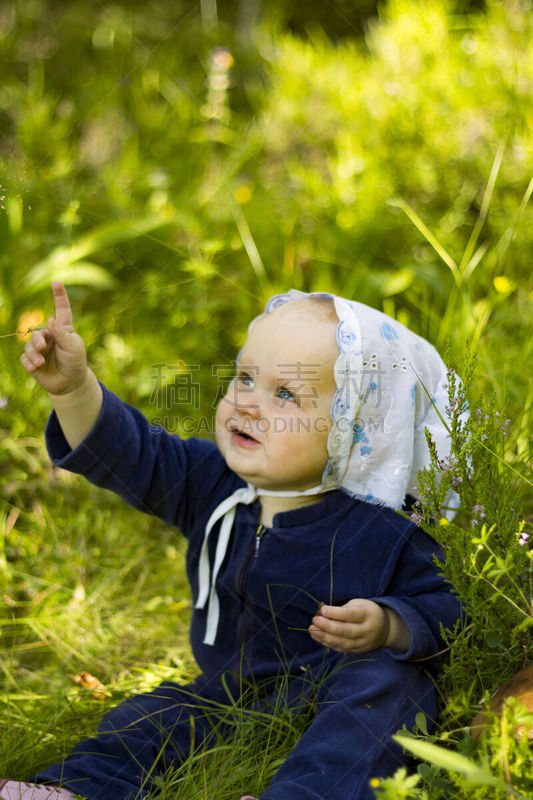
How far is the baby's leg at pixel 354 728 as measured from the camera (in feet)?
4.62

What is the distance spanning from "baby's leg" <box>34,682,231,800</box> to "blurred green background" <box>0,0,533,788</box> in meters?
0.12

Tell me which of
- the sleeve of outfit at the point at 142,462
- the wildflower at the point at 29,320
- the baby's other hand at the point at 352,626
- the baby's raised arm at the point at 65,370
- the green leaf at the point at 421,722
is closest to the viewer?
the green leaf at the point at 421,722

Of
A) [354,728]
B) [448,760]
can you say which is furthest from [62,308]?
[448,760]

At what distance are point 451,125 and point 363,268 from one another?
98cm

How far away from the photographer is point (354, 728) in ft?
4.87

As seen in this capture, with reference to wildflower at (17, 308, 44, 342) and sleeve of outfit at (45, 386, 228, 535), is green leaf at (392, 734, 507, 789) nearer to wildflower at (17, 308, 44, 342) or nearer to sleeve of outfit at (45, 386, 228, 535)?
sleeve of outfit at (45, 386, 228, 535)

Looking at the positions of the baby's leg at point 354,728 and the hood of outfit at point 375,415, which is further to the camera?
the hood of outfit at point 375,415

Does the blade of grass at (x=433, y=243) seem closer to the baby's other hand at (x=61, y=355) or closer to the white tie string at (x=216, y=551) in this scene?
the white tie string at (x=216, y=551)

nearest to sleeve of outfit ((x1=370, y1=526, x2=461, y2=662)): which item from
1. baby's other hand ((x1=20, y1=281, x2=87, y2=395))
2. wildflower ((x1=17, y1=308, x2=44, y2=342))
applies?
baby's other hand ((x1=20, y1=281, x2=87, y2=395))

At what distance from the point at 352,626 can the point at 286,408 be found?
0.48 metres

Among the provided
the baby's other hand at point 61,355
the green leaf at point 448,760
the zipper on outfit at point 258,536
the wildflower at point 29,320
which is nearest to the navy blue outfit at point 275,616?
the zipper on outfit at point 258,536

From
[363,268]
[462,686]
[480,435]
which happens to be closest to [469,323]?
[363,268]

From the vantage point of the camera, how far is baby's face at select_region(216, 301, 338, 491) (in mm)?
1675

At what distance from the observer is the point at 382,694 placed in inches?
60.6
